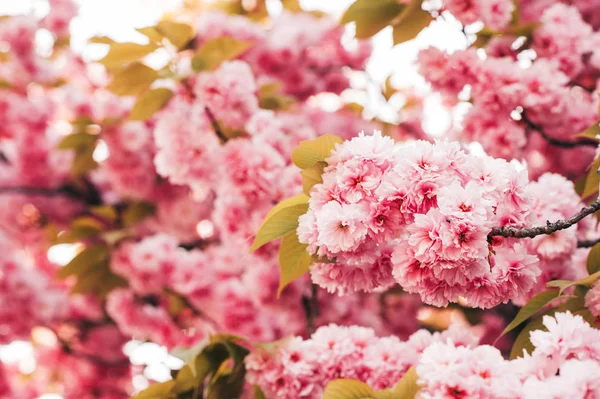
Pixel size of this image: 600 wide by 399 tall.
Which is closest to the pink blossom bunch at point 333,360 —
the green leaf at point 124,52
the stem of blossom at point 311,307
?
the stem of blossom at point 311,307

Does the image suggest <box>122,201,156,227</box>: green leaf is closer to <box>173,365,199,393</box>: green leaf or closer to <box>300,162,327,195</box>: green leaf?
<box>173,365,199,393</box>: green leaf

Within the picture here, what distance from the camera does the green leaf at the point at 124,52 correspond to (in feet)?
5.69

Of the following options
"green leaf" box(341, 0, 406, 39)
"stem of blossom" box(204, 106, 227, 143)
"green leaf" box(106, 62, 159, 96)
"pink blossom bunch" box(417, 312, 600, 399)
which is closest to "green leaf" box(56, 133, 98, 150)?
"green leaf" box(106, 62, 159, 96)

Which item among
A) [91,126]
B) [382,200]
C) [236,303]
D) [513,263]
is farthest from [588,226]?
[91,126]

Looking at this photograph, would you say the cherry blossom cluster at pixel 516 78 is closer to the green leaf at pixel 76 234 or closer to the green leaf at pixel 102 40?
the green leaf at pixel 102 40

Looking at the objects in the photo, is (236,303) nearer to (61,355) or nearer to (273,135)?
(273,135)

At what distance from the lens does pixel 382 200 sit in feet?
3.17

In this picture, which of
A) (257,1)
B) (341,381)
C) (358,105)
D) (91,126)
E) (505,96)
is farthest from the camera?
(257,1)

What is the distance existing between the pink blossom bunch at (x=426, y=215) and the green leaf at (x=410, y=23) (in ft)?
2.49

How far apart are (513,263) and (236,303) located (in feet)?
4.77

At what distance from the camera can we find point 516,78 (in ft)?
5.49

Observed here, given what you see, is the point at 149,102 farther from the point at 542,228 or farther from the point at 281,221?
the point at 542,228

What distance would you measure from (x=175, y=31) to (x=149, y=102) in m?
0.23

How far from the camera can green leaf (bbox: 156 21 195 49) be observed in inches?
70.5
